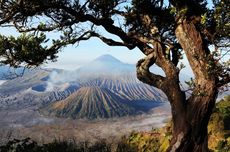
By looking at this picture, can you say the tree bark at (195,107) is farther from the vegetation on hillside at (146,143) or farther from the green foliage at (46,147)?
the green foliage at (46,147)

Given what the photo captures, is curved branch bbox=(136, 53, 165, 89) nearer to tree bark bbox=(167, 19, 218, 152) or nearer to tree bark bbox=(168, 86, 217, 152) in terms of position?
tree bark bbox=(167, 19, 218, 152)

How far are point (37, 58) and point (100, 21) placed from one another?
2929 mm

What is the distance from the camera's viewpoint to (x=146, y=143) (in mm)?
25250

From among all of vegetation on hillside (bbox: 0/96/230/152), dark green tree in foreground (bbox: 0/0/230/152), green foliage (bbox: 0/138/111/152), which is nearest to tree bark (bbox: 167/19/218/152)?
dark green tree in foreground (bbox: 0/0/230/152)

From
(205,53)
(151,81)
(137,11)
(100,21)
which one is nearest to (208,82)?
(205,53)

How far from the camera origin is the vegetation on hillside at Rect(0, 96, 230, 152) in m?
19.2

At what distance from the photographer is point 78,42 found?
18266mm

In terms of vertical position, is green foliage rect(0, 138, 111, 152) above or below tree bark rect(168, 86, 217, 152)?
below

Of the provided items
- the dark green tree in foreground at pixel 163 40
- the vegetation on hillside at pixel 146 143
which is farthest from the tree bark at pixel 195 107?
the vegetation on hillside at pixel 146 143

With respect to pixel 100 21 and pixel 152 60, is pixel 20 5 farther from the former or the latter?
pixel 152 60

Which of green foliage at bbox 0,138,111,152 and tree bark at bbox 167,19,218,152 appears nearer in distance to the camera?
tree bark at bbox 167,19,218,152

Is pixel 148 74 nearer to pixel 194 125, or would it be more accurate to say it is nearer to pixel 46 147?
pixel 194 125

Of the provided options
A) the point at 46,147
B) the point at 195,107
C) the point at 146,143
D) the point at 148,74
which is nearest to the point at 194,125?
the point at 195,107

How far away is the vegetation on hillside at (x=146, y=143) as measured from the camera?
757 inches
